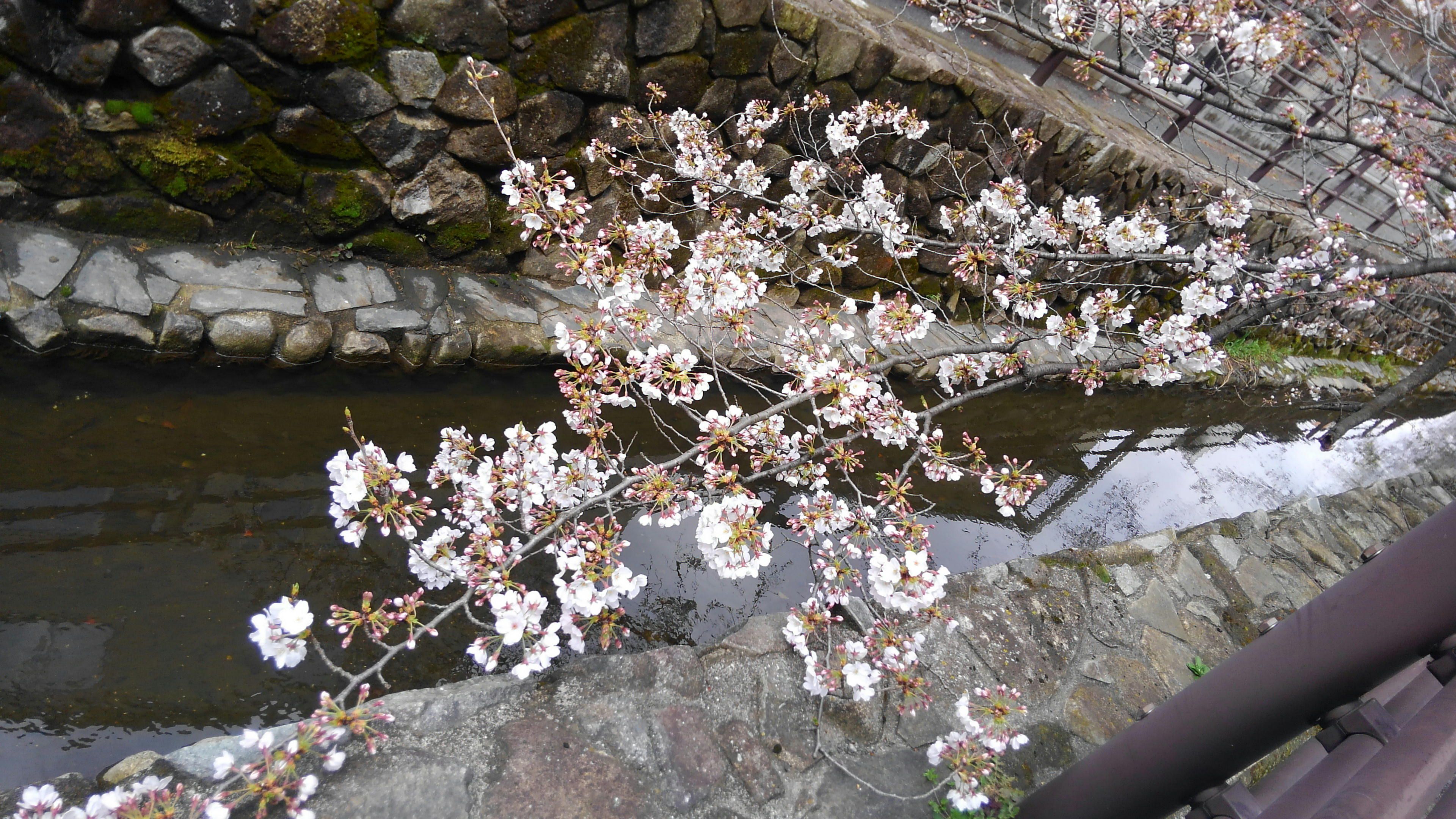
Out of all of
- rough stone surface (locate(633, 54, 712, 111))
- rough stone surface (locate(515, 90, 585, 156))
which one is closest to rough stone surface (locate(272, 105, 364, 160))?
rough stone surface (locate(515, 90, 585, 156))

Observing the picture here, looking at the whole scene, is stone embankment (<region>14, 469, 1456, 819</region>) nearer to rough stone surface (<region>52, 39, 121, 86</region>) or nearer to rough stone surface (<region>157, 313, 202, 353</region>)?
rough stone surface (<region>157, 313, 202, 353</region>)

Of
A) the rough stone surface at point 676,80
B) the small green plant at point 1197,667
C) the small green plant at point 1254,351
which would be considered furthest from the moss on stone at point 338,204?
the small green plant at point 1254,351

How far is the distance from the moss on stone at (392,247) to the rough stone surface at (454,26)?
771 mm

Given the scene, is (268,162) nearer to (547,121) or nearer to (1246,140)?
(547,121)

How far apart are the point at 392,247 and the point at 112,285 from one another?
4.20ft

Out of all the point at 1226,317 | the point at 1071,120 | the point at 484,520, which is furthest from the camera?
the point at 1226,317

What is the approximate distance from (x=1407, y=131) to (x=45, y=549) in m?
9.28

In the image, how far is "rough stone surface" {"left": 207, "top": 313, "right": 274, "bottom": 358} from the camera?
3.36 meters

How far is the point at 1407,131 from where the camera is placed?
5.77 meters

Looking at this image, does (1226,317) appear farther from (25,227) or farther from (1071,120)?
(25,227)

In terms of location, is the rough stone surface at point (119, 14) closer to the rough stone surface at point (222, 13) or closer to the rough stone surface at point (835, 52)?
the rough stone surface at point (222, 13)

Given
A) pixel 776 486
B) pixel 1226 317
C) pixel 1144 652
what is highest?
pixel 1226 317

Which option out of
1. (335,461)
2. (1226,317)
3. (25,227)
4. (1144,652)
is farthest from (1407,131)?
(25,227)

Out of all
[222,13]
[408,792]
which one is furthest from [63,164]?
[408,792]
